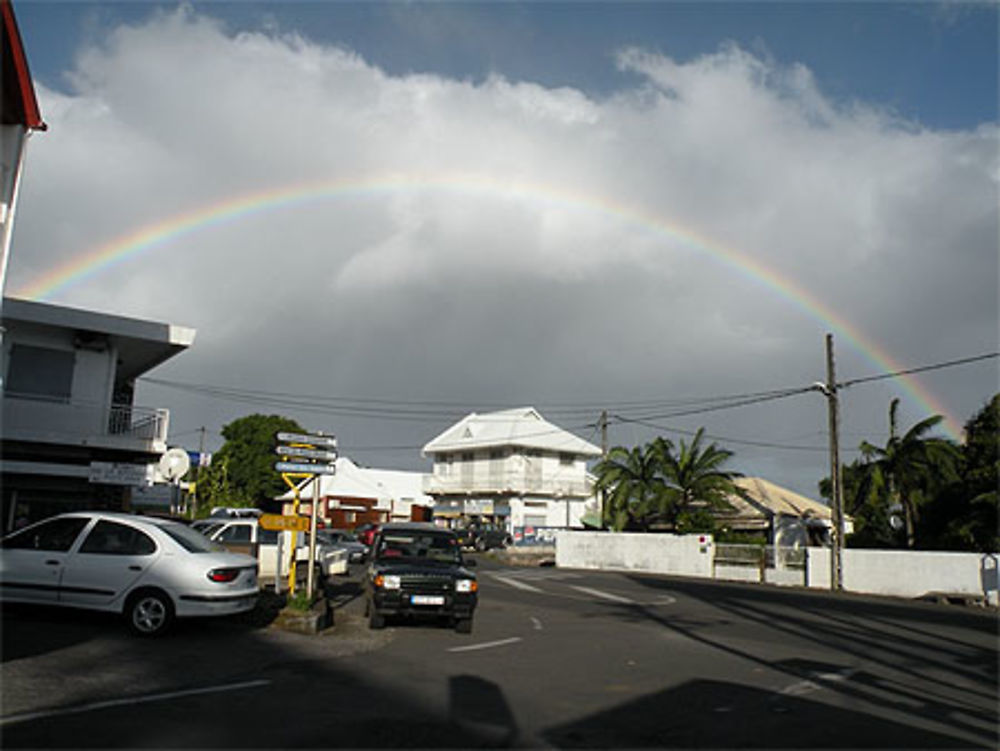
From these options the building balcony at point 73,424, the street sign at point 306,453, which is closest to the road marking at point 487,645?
the street sign at point 306,453

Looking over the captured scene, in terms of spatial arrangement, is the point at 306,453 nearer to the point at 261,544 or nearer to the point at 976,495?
the point at 261,544

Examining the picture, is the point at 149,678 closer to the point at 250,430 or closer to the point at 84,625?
the point at 84,625

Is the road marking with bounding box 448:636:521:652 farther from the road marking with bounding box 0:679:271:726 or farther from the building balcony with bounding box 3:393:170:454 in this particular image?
the building balcony with bounding box 3:393:170:454

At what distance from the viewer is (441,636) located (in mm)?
12469

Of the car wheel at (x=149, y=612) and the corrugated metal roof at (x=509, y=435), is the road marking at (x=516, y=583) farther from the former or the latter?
the corrugated metal roof at (x=509, y=435)

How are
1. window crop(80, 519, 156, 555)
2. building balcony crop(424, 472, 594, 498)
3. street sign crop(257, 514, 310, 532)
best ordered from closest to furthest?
window crop(80, 519, 156, 555) < street sign crop(257, 514, 310, 532) < building balcony crop(424, 472, 594, 498)

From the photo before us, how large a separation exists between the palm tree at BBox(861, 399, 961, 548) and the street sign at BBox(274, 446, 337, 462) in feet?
86.2

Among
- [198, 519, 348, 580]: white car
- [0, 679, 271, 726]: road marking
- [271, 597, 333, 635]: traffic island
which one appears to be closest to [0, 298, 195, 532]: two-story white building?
[198, 519, 348, 580]: white car

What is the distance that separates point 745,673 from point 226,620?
7633mm

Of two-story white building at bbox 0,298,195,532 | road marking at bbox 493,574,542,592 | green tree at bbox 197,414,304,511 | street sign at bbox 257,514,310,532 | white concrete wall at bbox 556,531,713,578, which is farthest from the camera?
green tree at bbox 197,414,304,511

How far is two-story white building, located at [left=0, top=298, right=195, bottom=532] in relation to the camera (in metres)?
20.7

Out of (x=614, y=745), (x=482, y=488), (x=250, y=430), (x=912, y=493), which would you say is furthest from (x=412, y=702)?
(x=250, y=430)

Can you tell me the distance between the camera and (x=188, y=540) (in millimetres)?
11109

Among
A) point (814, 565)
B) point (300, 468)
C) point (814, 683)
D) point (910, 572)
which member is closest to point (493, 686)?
point (814, 683)
